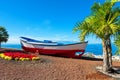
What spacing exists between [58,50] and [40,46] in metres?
2.66

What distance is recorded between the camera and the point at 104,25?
21.7 meters

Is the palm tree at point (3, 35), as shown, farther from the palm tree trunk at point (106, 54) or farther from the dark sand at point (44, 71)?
the palm tree trunk at point (106, 54)

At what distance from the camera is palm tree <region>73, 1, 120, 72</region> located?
2184cm

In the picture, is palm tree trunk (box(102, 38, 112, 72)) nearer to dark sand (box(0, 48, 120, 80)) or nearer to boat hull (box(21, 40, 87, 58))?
dark sand (box(0, 48, 120, 80))

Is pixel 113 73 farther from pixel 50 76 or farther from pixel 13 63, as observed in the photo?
pixel 13 63

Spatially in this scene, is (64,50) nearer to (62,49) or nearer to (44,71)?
(62,49)

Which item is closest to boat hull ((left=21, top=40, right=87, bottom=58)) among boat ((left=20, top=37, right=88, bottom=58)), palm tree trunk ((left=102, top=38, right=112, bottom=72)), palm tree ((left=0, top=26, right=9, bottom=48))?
boat ((left=20, top=37, right=88, bottom=58))

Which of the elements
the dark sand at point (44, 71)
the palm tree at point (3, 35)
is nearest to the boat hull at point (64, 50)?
the palm tree at point (3, 35)

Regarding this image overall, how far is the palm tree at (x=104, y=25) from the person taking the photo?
2184 centimetres

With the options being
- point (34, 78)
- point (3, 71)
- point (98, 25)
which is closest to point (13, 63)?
point (3, 71)

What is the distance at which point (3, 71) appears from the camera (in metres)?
19.5

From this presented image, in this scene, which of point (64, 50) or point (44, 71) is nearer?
point (44, 71)

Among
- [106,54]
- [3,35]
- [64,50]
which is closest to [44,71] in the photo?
[106,54]

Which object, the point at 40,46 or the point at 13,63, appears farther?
the point at 40,46
